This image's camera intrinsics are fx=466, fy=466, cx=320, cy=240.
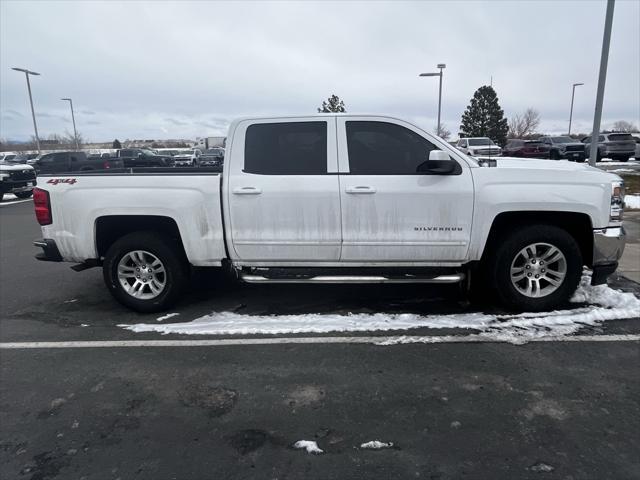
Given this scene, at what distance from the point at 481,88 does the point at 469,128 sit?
3981 millimetres

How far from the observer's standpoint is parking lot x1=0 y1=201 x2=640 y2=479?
8.73ft

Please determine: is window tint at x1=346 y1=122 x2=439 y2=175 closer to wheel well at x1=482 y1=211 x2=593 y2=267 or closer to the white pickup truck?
the white pickup truck

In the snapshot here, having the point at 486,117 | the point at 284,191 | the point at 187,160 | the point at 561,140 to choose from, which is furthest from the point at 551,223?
the point at 486,117

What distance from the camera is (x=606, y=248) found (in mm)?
4520

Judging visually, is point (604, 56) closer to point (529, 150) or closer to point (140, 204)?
point (140, 204)

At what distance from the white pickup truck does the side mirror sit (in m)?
0.03

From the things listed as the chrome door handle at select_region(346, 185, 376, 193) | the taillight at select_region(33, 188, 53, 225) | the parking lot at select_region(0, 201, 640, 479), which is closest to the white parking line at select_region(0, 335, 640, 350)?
the parking lot at select_region(0, 201, 640, 479)

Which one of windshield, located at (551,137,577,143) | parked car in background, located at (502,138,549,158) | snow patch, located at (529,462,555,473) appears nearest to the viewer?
snow patch, located at (529,462,555,473)

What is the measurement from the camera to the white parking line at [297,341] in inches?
165

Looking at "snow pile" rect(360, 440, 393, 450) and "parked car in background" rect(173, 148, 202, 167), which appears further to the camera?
"parked car in background" rect(173, 148, 202, 167)

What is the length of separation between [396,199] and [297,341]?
64.7 inches

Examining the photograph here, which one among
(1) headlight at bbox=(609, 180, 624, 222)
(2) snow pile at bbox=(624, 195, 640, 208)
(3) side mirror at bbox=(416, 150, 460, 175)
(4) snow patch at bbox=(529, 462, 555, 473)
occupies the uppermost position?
(3) side mirror at bbox=(416, 150, 460, 175)

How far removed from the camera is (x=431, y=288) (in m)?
5.74

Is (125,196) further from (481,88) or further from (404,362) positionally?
(481,88)
